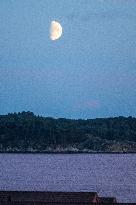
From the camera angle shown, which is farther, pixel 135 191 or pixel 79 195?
pixel 135 191

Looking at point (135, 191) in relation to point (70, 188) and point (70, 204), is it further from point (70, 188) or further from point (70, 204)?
point (70, 204)

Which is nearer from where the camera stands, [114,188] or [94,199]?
[94,199]

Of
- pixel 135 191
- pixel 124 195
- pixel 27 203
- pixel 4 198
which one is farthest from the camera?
pixel 135 191

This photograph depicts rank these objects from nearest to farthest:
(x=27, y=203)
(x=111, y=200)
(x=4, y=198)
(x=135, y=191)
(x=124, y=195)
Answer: (x=27, y=203)
(x=4, y=198)
(x=111, y=200)
(x=124, y=195)
(x=135, y=191)

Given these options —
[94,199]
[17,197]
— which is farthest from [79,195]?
[17,197]

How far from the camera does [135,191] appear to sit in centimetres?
7994

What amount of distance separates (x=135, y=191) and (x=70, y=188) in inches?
328

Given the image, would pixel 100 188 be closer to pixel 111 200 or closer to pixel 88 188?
pixel 88 188

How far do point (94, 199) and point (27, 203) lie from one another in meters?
6.09

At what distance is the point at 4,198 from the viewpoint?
→ 37781 millimetres

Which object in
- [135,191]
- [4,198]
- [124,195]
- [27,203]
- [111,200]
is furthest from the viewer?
[135,191]

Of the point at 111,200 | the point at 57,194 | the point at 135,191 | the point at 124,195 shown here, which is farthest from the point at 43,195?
the point at 135,191

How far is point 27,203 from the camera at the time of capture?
Result: 33406 mm

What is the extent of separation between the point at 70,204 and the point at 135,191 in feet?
155
